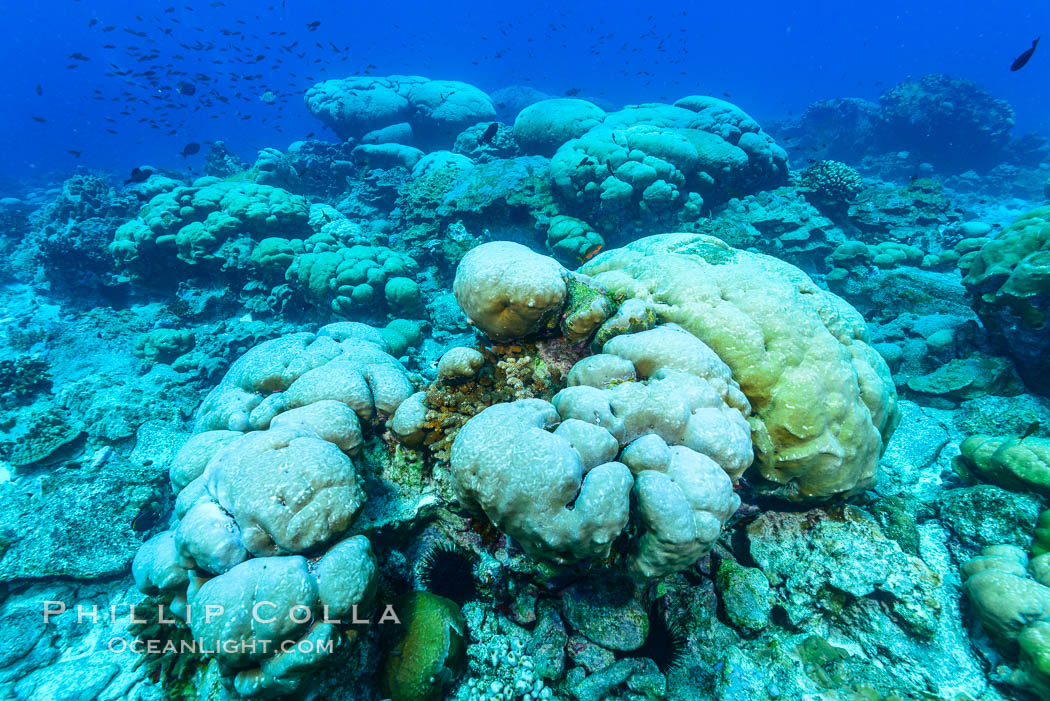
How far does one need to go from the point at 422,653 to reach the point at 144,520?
5.44 m

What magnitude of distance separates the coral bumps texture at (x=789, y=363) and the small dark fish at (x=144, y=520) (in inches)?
280

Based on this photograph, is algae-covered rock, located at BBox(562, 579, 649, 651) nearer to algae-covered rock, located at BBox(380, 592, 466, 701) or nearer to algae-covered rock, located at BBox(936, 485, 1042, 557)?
algae-covered rock, located at BBox(380, 592, 466, 701)

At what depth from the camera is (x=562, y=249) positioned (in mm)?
9406

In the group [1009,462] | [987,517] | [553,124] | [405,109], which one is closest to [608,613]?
[987,517]

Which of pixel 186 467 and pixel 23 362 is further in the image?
pixel 23 362

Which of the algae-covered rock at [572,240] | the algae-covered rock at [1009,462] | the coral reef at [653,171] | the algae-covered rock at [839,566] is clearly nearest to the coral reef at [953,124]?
the coral reef at [653,171]

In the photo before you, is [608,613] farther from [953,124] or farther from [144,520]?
[953,124]

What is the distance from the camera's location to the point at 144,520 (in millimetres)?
5762

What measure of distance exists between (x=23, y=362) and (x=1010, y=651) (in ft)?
50.7

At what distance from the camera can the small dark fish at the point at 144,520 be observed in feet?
18.5

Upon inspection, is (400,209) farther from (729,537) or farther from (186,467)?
(729,537)

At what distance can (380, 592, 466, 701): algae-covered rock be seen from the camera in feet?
9.53

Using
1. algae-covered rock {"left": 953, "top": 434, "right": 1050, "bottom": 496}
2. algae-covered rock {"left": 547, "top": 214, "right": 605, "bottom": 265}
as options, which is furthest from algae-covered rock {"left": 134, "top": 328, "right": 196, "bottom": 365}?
algae-covered rock {"left": 953, "top": 434, "right": 1050, "bottom": 496}

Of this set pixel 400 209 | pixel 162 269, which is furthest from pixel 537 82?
pixel 162 269
